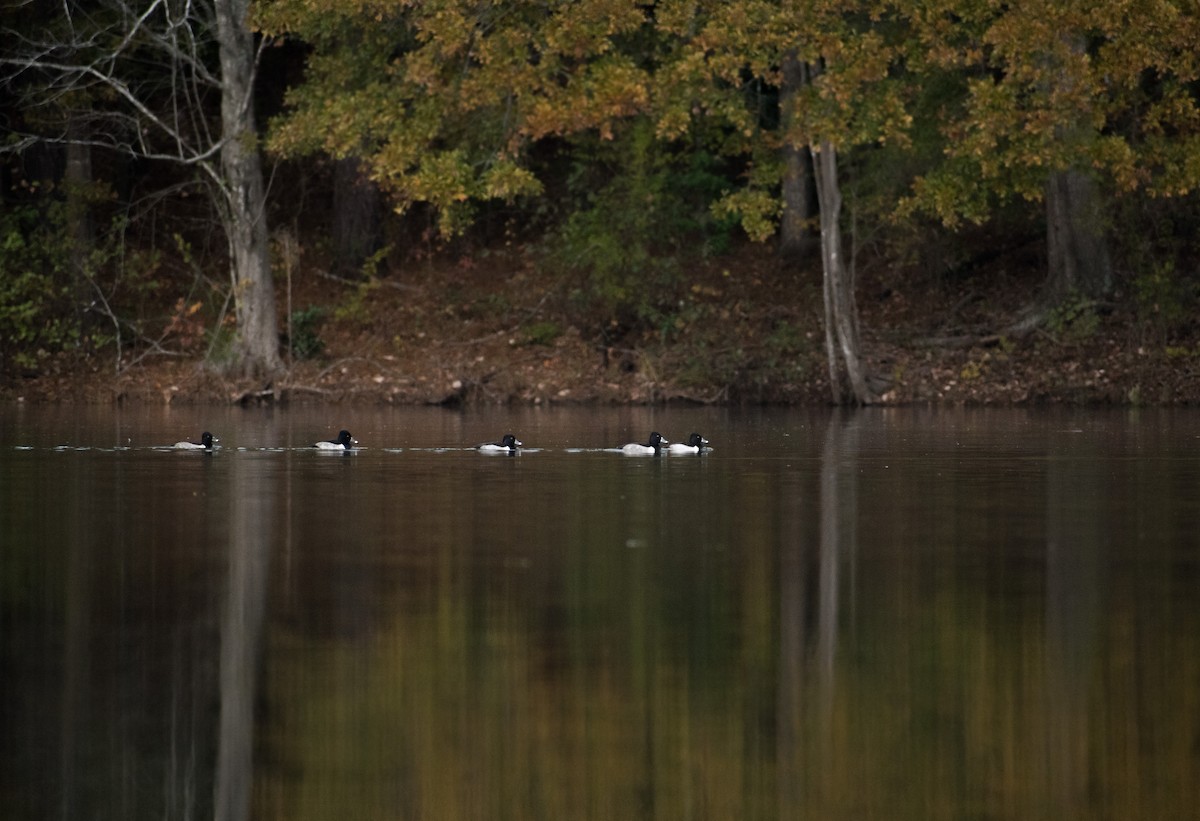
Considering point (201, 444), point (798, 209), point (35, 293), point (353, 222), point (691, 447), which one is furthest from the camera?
point (353, 222)

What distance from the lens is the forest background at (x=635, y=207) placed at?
107 ft

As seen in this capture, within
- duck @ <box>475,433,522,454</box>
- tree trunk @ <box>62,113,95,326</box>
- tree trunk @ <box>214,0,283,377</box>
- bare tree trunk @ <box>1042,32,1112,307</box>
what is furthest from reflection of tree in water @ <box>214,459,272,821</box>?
tree trunk @ <box>62,113,95,326</box>

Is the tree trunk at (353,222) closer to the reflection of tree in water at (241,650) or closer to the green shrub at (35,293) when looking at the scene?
the green shrub at (35,293)

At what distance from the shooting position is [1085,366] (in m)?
35.8

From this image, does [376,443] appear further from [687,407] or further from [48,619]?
[48,619]


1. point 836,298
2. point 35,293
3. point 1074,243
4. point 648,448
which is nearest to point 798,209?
point 1074,243

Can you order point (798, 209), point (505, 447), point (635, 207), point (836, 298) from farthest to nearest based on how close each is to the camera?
1. point (798, 209)
2. point (635, 207)
3. point (836, 298)
4. point (505, 447)

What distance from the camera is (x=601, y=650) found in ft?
33.0

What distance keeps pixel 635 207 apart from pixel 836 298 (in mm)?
5994

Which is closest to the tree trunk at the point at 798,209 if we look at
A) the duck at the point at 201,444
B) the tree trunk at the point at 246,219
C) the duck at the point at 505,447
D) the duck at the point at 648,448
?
the tree trunk at the point at 246,219

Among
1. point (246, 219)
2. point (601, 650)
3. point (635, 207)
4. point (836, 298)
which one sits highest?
point (635, 207)

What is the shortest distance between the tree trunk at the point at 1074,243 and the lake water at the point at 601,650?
56.9 ft

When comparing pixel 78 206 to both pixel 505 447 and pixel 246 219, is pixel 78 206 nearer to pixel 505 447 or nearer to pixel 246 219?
pixel 246 219

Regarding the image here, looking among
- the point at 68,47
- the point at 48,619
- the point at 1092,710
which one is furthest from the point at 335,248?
the point at 1092,710
